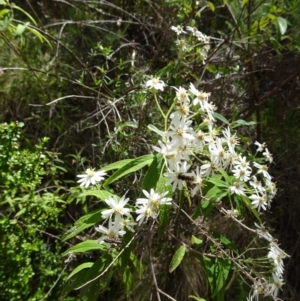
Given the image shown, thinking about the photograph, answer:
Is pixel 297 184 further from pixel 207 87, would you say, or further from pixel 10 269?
pixel 10 269

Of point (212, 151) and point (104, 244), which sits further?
point (104, 244)

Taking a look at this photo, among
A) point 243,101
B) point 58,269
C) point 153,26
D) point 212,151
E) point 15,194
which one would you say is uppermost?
point 212,151

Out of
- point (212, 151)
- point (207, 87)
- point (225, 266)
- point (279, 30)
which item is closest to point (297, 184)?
point (207, 87)

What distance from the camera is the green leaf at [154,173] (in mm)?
1046

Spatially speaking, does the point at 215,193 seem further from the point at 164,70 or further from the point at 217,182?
the point at 164,70

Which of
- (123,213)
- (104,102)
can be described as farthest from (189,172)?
(104,102)

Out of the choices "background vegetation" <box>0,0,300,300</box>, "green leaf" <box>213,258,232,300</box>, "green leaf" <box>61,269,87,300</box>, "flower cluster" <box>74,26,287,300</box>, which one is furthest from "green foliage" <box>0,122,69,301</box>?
"green leaf" <box>213,258,232,300</box>

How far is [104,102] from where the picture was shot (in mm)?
1664

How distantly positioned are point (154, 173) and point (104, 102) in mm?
658

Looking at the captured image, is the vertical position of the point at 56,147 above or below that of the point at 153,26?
below

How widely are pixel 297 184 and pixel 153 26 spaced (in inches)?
29.1

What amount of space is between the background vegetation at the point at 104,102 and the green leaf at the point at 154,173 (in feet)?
0.97

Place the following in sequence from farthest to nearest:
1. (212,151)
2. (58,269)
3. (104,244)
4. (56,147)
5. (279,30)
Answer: (56,147) < (58,269) < (279,30) < (104,244) < (212,151)

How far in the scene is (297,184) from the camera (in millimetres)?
1852
